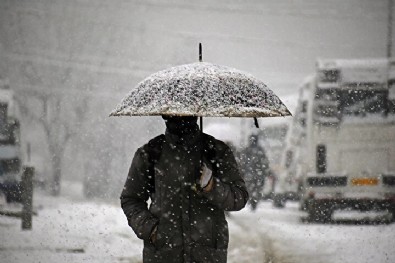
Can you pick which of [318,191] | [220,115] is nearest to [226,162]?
[220,115]

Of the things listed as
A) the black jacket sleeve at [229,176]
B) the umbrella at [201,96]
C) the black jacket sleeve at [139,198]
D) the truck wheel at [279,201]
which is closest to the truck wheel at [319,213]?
the truck wheel at [279,201]

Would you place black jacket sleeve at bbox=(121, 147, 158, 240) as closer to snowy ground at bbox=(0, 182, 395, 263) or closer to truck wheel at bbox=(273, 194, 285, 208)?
snowy ground at bbox=(0, 182, 395, 263)

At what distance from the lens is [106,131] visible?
32.4 meters

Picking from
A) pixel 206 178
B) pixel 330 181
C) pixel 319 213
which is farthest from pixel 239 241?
pixel 206 178

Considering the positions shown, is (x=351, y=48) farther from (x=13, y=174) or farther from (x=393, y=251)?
(x=393, y=251)

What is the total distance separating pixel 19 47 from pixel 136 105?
89.7 feet

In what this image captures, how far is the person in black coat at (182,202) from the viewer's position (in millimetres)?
3998

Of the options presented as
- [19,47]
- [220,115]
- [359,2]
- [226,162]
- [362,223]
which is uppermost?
[359,2]

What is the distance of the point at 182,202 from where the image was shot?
400cm

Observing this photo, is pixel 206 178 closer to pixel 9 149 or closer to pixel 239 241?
pixel 239 241

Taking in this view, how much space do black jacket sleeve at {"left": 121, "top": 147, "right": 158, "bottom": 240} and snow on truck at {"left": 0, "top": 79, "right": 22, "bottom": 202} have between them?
14101 mm

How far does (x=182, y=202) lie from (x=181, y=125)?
0.48 meters

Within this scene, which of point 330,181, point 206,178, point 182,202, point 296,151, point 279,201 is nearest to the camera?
point 206,178

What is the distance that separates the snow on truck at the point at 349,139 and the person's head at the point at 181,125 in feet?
30.2
